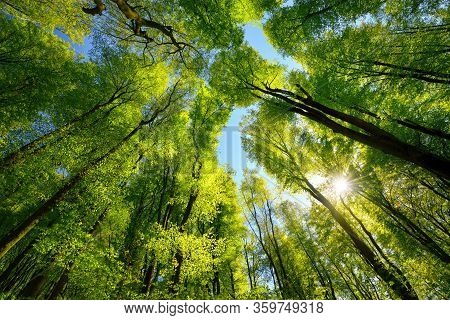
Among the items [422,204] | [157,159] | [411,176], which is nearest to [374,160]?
[411,176]

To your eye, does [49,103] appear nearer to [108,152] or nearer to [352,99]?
[108,152]

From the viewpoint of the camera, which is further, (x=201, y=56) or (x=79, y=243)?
(x=201, y=56)

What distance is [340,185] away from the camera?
33.2 ft

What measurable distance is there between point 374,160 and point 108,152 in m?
9.01

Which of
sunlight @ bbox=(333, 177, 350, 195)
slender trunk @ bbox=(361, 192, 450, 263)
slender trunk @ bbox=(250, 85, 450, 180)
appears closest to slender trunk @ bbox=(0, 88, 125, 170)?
slender trunk @ bbox=(250, 85, 450, 180)

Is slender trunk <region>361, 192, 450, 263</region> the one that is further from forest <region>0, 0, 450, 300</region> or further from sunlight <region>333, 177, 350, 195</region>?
sunlight <region>333, 177, 350, 195</region>

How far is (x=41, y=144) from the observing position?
8.77 m

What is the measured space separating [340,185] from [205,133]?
6.71m

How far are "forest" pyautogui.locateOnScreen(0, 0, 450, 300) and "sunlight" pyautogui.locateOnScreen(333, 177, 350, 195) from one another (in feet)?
0.26

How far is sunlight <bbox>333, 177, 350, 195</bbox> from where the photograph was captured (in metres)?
9.98

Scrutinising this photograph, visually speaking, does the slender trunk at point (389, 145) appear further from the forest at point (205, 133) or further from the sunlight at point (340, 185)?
the sunlight at point (340, 185)

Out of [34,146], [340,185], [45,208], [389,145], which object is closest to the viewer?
[389,145]

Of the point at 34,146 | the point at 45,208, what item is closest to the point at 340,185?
the point at 45,208

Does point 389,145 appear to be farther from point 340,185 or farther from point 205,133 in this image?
point 205,133
